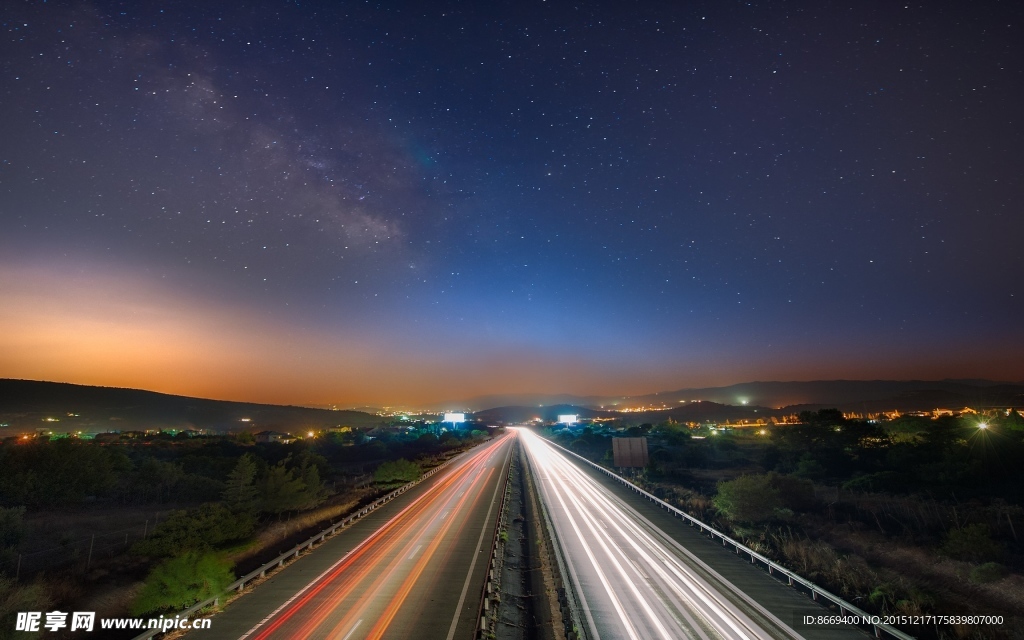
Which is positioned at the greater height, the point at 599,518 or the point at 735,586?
the point at 735,586

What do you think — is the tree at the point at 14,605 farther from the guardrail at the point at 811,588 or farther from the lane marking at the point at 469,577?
the guardrail at the point at 811,588

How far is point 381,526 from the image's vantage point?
29844 millimetres

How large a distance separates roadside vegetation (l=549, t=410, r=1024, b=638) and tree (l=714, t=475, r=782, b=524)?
0.08 meters

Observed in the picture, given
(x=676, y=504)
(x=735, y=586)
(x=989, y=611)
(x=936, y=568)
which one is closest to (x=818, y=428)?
(x=676, y=504)

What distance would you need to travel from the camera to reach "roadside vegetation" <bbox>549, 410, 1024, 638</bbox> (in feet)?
61.7

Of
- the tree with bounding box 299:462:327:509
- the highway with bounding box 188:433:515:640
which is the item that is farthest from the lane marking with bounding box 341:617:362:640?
the tree with bounding box 299:462:327:509

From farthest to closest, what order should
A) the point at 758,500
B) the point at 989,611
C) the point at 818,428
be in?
the point at 818,428
the point at 758,500
the point at 989,611

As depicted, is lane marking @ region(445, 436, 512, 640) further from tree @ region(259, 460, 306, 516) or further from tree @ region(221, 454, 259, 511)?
tree @ region(221, 454, 259, 511)

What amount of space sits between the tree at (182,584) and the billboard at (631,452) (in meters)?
45.7

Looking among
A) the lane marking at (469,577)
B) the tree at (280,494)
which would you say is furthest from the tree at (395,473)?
the lane marking at (469,577)

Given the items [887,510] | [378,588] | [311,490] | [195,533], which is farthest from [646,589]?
[311,490]

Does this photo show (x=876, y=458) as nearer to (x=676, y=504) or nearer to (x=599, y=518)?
(x=676, y=504)

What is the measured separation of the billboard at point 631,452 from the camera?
55.5 meters

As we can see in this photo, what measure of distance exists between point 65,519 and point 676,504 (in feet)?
176
